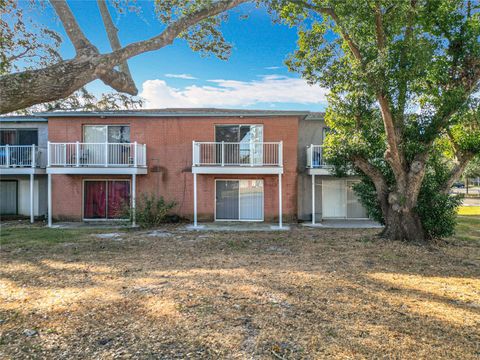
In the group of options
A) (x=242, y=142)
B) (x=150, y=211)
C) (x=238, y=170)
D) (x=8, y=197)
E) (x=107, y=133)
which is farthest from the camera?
(x=8, y=197)

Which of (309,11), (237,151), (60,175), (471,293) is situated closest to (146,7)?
(309,11)

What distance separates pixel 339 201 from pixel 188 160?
792cm

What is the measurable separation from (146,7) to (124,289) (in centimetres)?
832

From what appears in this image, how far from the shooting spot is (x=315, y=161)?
1503cm

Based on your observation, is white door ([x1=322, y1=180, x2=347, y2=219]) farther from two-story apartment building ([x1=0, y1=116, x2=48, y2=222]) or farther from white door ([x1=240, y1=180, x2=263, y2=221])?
two-story apartment building ([x1=0, y1=116, x2=48, y2=222])

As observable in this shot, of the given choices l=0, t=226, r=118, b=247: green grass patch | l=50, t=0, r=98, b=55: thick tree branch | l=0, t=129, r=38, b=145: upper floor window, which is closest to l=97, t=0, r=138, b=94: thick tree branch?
l=50, t=0, r=98, b=55: thick tree branch

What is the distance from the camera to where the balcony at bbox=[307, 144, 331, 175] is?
14.5 meters

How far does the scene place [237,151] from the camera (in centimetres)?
1497

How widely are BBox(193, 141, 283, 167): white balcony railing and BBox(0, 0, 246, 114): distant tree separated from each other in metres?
4.84

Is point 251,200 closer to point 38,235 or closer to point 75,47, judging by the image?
point 38,235

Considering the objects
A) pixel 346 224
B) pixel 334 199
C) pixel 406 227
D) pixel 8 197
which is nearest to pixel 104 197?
pixel 8 197

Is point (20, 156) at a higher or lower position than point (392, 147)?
higher

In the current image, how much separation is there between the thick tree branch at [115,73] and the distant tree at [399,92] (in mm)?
5026

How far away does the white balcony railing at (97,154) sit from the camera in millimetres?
14750
